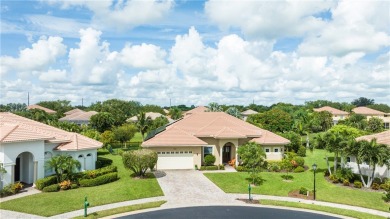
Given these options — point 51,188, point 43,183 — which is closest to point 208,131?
point 51,188

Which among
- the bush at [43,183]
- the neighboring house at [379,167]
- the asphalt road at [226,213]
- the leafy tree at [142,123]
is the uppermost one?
the leafy tree at [142,123]

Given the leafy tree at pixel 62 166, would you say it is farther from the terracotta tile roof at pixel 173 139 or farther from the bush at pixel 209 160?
the bush at pixel 209 160

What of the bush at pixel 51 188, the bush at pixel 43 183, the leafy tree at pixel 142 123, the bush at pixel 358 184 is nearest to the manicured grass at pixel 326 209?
the bush at pixel 358 184

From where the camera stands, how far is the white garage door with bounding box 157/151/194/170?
1634 inches

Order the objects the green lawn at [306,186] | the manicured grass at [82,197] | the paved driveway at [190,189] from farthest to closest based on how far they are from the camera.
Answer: the green lawn at [306,186], the paved driveway at [190,189], the manicured grass at [82,197]

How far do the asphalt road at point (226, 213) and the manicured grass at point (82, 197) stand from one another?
4.71 meters

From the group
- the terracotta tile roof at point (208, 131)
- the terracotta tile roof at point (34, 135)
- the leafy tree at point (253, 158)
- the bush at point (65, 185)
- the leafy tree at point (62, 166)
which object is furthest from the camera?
the terracotta tile roof at point (208, 131)

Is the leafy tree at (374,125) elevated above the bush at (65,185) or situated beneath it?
elevated above

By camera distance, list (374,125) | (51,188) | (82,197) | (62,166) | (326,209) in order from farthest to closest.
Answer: (374,125)
(62,166)
(51,188)
(82,197)
(326,209)

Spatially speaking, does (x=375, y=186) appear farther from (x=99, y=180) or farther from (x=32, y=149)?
(x=32, y=149)

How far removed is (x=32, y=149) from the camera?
31.7m

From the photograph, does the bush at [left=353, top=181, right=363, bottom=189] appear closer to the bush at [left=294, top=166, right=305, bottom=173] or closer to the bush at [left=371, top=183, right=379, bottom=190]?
the bush at [left=371, top=183, right=379, bottom=190]

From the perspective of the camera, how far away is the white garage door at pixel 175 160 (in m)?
41.5

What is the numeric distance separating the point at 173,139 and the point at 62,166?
1510 centimetres
